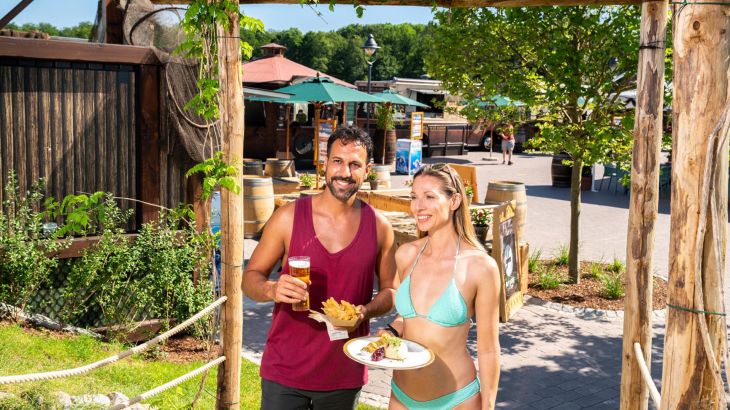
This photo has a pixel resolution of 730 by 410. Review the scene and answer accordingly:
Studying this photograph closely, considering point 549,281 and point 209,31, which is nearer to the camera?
point 209,31

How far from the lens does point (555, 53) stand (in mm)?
8891

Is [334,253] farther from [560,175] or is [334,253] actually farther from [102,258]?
[560,175]

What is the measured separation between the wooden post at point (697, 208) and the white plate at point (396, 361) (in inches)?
40.6

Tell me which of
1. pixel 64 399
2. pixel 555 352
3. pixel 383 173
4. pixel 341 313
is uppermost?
pixel 383 173

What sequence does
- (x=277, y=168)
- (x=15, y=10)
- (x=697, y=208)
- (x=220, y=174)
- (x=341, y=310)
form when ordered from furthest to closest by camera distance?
(x=277, y=168), (x=15, y=10), (x=220, y=174), (x=341, y=310), (x=697, y=208)

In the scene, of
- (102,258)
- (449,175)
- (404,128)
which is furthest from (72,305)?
(404,128)

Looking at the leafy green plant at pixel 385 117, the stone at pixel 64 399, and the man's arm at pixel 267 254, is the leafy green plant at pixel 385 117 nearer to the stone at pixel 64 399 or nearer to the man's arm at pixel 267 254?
the stone at pixel 64 399

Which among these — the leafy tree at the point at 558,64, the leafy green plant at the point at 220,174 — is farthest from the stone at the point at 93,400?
the leafy tree at the point at 558,64

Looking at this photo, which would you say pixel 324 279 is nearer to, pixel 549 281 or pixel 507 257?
pixel 507 257

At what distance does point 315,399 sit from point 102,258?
372 centimetres

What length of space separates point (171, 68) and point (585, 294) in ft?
19.0

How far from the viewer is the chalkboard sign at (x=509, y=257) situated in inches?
332

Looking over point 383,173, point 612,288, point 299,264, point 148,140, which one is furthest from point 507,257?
point 383,173

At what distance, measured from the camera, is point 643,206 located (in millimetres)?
4535
